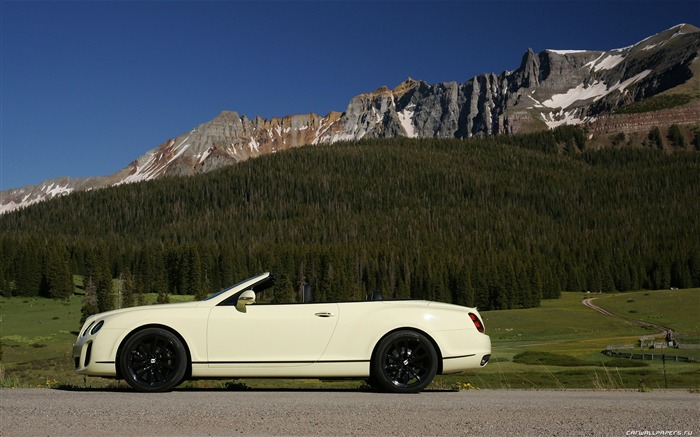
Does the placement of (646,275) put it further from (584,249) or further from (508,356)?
(508,356)

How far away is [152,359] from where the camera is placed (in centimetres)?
1183

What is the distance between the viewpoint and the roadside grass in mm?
37375

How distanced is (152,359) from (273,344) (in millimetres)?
2128

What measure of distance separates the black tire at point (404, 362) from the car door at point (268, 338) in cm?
99

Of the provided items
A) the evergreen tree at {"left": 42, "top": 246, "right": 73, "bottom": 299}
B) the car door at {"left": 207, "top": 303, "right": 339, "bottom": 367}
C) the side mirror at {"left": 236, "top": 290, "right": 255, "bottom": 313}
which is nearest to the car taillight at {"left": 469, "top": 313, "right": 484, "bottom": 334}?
the car door at {"left": 207, "top": 303, "right": 339, "bottom": 367}

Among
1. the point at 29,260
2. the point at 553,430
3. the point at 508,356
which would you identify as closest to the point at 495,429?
the point at 553,430

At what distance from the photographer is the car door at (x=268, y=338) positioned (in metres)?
11.7

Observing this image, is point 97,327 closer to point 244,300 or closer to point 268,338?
point 244,300

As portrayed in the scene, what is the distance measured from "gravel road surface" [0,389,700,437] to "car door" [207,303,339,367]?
1.99 ft

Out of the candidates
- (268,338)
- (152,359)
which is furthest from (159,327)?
(268,338)

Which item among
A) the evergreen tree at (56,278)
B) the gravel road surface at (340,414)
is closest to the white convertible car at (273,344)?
the gravel road surface at (340,414)

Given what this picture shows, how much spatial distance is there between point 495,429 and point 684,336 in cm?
7833

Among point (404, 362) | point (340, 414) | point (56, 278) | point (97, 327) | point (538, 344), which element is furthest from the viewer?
point (56, 278)

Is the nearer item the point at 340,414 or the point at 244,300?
the point at 340,414
